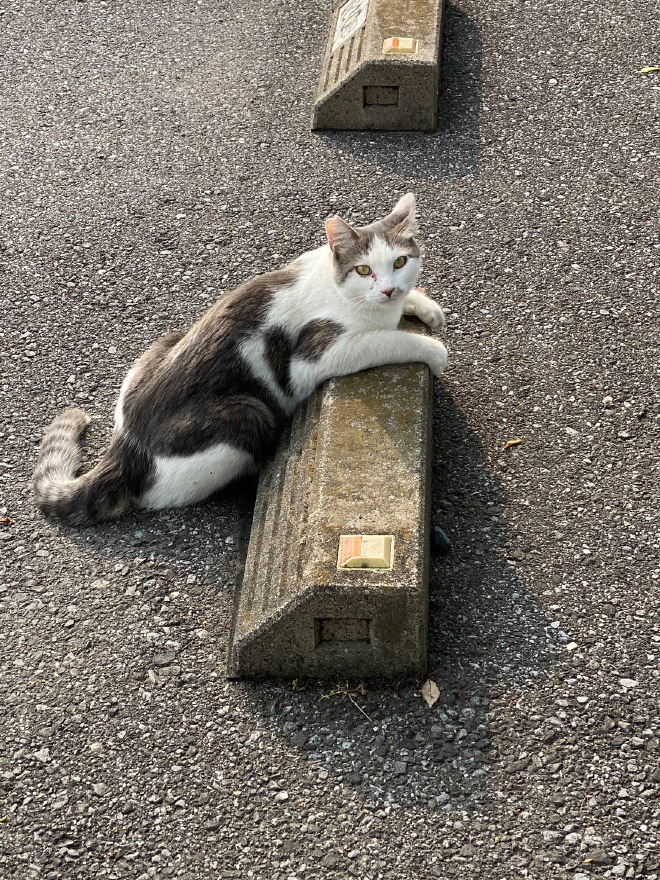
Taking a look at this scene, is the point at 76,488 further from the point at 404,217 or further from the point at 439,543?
the point at 404,217

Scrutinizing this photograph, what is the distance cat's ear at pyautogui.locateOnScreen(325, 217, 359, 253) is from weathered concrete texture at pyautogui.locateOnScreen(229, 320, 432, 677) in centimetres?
55

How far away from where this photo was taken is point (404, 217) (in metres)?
3.96

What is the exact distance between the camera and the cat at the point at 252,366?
3871mm

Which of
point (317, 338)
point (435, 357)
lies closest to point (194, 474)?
point (317, 338)

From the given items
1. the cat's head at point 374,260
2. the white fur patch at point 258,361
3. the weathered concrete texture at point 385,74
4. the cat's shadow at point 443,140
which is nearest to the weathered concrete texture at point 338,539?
the white fur patch at point 258,361

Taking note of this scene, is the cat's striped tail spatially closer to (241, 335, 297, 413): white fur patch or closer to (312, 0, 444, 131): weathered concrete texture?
(241, 335, 297, 413): white fur patch

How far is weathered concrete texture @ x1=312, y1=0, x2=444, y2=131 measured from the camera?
6.10m

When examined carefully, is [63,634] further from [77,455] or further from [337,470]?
[337,470]

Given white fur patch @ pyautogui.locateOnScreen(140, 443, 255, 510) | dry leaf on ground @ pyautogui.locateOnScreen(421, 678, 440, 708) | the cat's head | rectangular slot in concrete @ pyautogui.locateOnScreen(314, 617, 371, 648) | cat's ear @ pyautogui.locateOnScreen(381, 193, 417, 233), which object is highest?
cat's ear @ pyautogui.locateOnScreen(381, 193, 417, 233)

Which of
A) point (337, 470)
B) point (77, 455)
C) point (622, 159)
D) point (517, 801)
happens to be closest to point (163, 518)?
point (77, 455)

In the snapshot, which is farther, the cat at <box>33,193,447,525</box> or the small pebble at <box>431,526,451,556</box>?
the cat at <box>33,193,447,525</box>

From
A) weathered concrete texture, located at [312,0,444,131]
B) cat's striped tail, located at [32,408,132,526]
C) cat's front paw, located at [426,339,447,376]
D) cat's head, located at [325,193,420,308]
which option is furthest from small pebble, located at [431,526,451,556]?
weathered concrete texture, located at [312,0,444,131]

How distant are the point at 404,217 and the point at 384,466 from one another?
3.71ft

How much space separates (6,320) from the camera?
538cm
